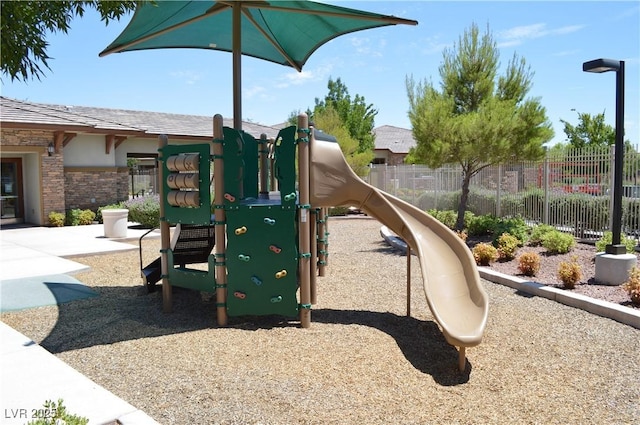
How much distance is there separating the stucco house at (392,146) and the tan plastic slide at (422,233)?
30.2 metres

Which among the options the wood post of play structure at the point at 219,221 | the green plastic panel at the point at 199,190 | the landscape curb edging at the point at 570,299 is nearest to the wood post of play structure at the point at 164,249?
the green plastic panel at the point at 199,190

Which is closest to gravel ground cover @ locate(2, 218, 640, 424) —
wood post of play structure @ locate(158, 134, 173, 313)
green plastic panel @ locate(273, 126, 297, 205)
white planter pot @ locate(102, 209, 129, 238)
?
wood post of play structure @ locate(158, 134, 173, 313)

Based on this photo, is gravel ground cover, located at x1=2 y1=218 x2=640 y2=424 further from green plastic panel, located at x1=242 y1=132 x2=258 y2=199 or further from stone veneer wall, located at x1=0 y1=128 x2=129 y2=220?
stone veneer wall, located at x1=0 y1=128 x2=129 y2=220

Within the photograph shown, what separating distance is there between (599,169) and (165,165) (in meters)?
9.89

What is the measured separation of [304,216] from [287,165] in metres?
0.65

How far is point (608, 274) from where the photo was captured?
746 centimetres

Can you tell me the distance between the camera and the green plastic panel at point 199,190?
6.00 metres

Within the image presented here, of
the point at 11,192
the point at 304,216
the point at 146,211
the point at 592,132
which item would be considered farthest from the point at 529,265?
the point at 592,132

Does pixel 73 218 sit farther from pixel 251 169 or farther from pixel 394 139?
pixel 394 139

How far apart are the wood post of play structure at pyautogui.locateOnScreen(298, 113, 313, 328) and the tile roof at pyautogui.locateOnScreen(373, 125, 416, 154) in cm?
3091

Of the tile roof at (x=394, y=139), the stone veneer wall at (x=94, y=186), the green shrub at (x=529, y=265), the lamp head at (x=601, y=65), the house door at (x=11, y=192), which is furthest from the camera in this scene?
the tile roof at (x=394, y=139)

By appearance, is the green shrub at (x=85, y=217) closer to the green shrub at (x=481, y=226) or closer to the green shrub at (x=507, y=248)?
the green shrub at (x=481, y=226)

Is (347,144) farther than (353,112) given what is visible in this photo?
No

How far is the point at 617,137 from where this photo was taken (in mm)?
7840
